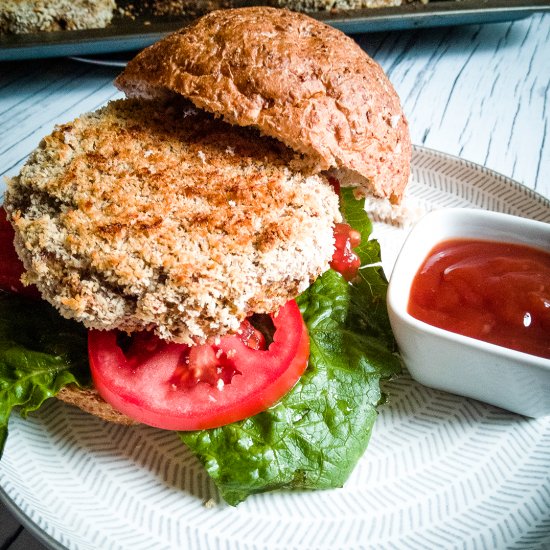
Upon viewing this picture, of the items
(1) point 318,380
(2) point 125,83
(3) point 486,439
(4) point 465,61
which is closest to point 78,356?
(1) point 318,380

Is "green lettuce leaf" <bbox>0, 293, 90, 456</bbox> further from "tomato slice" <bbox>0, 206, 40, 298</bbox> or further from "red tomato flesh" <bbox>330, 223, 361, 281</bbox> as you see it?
"red tomato flesh" <bbox>330, 223, 361, 281</bbox>

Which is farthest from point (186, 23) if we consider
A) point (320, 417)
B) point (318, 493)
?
point (318, 493)

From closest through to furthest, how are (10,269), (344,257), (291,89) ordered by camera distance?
(291,89), (10,269), (344,257)

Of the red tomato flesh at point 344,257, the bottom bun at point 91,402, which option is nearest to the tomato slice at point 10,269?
the bottom bun at point 91,402

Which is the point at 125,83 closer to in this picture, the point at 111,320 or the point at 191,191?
the point at 191,191

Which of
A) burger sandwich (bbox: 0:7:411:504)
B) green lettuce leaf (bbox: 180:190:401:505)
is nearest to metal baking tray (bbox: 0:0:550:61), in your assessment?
burger sandwich (bbox: 0:7:411:504)

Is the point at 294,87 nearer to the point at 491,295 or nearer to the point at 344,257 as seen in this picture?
the point at 344,257
